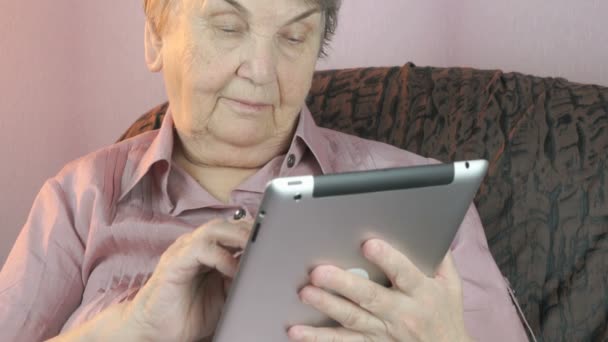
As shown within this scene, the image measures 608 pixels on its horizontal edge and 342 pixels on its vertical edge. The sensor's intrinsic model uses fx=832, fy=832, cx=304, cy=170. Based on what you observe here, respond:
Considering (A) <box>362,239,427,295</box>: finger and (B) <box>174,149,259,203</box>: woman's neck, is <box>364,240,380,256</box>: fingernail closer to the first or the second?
(A) <box>362,239,427,295</box>: finger

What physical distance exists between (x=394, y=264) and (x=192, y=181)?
1.62 ft

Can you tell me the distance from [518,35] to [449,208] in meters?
1.18

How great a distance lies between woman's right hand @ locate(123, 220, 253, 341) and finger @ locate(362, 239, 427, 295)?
0.54 ft

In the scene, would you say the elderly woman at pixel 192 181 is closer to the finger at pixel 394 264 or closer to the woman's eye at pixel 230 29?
the woman's eye at pixel 230 29

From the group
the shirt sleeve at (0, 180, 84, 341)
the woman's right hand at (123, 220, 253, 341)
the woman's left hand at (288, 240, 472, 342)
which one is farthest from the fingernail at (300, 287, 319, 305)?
the shirt sleeve at (0, 180, 84, 341)

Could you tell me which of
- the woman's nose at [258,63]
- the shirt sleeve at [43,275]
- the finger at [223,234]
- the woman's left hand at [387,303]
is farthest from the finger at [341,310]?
the shirt sleeve at [43,275]

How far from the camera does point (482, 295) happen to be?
1230 millimetres

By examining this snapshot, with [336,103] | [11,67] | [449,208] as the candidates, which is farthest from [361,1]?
[449,208]

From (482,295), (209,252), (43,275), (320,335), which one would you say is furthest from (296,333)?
(43,275)

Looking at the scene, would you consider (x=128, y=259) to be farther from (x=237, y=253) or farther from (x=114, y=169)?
(x=237, y=253)

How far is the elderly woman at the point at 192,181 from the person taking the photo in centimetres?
117

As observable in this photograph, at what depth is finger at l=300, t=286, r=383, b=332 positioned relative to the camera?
905 mm

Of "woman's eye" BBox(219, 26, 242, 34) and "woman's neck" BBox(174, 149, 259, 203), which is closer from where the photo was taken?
"woman's eye" BBox(219, 26, 242, 34)

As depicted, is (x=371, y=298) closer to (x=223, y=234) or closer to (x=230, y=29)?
(x=223, y=234)
